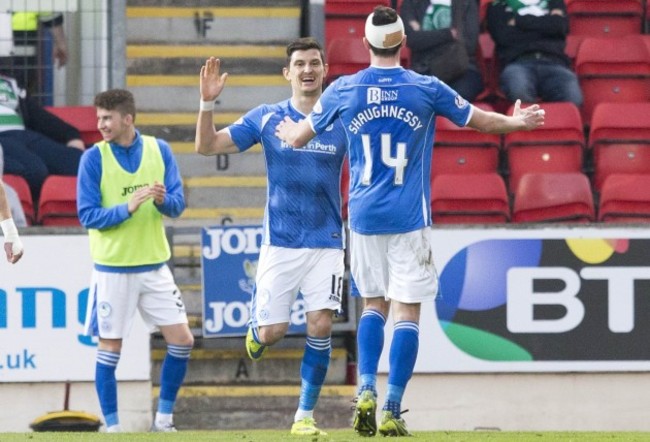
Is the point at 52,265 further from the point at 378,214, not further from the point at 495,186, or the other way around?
Answer: the point at 378,214

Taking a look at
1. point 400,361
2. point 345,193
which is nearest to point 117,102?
point 345,193

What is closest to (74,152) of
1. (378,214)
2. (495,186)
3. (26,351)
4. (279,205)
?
(26,351)

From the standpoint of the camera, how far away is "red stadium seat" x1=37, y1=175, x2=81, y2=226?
12.3 metres

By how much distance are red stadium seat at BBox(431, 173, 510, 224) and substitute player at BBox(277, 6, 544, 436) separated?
390cm

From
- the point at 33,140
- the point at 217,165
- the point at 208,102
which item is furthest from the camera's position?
the point at 217,165

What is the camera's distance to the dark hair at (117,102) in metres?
10.3

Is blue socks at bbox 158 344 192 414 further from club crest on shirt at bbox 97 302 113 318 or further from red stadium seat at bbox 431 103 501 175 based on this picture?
red stadium seat at bbox 431 103 501 175

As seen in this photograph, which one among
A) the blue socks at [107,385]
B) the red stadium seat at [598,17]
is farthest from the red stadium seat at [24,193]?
the red stadium seat at [598,17]

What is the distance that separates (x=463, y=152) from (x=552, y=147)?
674 millimetres

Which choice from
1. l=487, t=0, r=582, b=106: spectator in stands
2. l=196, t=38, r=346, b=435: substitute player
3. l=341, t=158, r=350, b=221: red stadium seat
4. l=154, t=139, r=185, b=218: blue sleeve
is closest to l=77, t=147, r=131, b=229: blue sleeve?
l=154, t=139, r=185, b=218: blue sleeve

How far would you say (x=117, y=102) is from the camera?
10.4m

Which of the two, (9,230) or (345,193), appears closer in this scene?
(9,230)

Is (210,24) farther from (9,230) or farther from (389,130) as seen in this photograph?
(389,130)

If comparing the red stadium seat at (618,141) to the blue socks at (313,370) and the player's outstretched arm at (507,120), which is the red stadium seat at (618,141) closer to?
the blue socks at (313,370)
